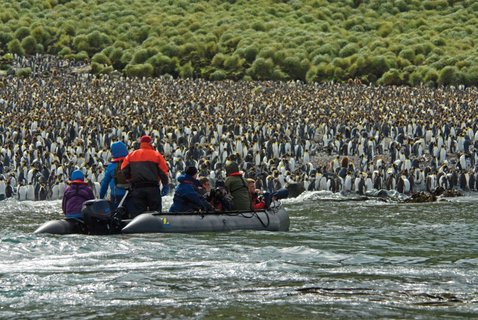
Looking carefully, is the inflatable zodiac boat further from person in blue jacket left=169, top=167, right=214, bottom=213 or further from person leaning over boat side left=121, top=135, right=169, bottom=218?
person leaning over boat side left=121, top=135, right=169, bottom=218

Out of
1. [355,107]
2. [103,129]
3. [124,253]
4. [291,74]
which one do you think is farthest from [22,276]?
[291,74]

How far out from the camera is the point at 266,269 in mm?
17188

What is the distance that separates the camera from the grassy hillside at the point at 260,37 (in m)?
75.4

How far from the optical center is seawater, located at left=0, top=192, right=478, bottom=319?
14195mm

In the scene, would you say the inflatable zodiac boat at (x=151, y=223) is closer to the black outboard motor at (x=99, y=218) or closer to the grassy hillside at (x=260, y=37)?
the black outboard motor at (x=99, y=218)

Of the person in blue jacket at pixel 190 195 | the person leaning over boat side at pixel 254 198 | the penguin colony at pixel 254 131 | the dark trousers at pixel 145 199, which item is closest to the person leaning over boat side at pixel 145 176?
the dark trousers at pixel 145 199

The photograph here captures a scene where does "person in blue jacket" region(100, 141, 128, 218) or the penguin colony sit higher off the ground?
the penguin colony

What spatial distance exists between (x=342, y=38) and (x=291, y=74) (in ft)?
38.0

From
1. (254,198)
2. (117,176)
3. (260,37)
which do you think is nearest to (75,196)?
(117,176)

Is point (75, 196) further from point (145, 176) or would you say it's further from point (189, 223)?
point (189, 223)

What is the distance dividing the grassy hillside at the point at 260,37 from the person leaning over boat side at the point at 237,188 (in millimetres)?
49569

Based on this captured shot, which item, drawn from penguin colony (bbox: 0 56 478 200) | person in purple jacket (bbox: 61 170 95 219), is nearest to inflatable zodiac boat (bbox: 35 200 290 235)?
person in purple jacket (bbox: 61 170 95 219)

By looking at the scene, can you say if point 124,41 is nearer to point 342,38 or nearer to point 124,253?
point 342,38

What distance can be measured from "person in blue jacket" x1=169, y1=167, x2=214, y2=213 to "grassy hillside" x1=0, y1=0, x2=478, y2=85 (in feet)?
166
